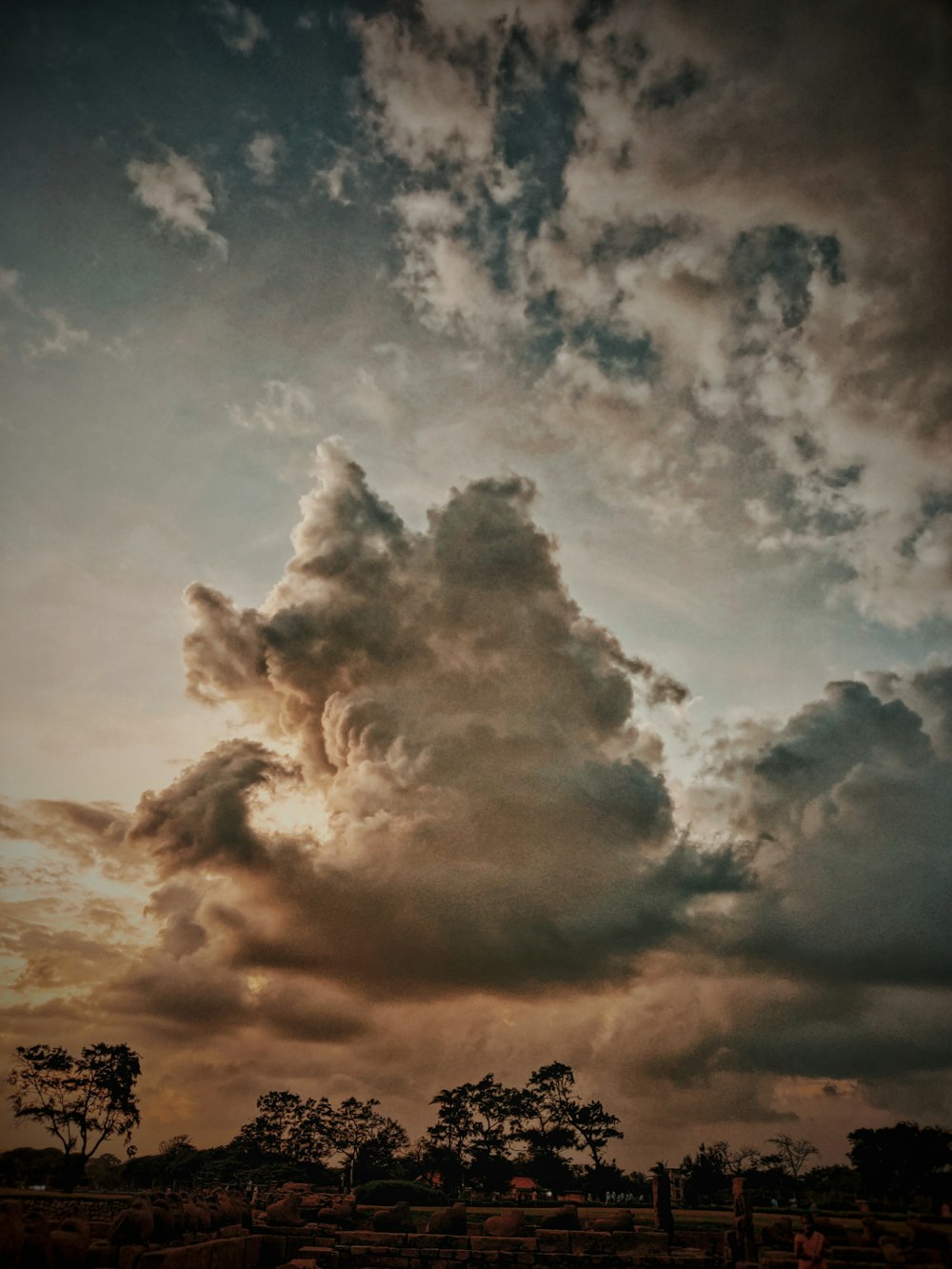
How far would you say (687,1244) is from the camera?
1072 inches

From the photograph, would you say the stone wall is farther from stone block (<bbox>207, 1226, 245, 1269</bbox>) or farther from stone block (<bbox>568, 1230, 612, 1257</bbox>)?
stone block (<bbox>207, 1226, 245, 1269</bbox>)

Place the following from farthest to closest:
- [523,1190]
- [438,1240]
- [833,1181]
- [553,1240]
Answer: [833,1181], [523,1190], [438,1240], [553,1240]

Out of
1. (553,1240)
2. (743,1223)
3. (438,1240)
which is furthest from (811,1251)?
(438,1240)

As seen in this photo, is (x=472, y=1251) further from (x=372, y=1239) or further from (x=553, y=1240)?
(x=372, y=1239)

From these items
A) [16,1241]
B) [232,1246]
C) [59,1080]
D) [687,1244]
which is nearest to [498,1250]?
[687,1244]

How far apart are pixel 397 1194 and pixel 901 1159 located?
127ft

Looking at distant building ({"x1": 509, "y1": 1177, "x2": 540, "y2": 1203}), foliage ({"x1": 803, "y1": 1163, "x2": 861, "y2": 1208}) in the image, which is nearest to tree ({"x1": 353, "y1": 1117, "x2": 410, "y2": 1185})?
distant building ({"x1": 509, "y1": 1177, "x2": 540, "y2": 1203})

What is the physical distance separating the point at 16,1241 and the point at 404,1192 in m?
43.6

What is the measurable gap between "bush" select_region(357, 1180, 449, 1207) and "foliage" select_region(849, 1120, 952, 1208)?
31.7m

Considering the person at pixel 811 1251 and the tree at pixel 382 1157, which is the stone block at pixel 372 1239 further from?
the tree at pixel 382 1157

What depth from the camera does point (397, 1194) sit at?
50.8m

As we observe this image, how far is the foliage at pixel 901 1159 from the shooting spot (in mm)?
58469

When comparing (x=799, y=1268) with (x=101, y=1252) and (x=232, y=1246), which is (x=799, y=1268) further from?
(x=101, y=1252)

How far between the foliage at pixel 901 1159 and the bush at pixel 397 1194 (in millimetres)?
31733
